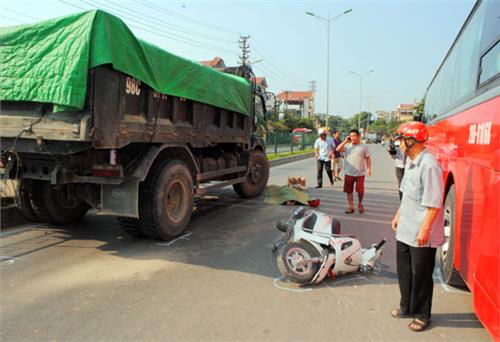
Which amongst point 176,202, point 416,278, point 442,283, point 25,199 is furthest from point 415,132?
point 25,199

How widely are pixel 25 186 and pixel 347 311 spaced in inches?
202

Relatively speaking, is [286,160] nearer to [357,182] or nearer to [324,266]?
[357,182]

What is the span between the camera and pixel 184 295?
391cm

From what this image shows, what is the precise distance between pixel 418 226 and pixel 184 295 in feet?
7.56

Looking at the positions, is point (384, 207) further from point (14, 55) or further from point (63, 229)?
point (14, 55)

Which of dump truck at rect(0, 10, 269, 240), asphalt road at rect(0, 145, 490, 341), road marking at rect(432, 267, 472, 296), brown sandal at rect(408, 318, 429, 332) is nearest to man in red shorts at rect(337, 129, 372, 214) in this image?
asphalt road at rect(0, 145, 490, 341)

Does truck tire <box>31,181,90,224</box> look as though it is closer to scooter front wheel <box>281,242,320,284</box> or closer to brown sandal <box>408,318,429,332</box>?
scooter front wheel <box>281,242,320,284</box>

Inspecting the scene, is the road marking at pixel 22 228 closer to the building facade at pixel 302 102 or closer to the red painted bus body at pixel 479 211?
the red painted bus body at pixel 479 211

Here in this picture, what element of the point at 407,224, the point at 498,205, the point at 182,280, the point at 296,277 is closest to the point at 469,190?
the point at 407,224

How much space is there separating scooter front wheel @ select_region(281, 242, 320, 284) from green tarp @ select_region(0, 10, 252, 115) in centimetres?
280

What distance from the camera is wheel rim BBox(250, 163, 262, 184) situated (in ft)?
32.4

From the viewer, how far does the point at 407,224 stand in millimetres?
3346

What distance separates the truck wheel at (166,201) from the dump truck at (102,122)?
0.6 inches

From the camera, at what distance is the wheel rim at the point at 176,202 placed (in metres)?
5.94
